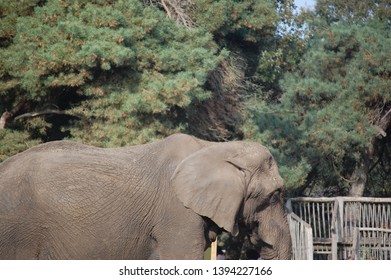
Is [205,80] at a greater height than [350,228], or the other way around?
[205,80]

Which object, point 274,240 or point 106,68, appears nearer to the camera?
point 274,240

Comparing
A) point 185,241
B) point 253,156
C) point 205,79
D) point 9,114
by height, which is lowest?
point 9,114

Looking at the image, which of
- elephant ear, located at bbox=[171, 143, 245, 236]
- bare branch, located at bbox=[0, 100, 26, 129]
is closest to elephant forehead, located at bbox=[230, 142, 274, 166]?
elephant ear, located at bbox=[171, 143, 245, 236]

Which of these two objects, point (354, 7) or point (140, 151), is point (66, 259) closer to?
point (140, 151)

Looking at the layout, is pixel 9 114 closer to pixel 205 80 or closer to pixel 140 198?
pixel 205 80

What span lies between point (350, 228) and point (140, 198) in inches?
298

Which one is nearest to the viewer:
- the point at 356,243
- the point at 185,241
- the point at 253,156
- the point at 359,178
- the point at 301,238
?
the point at 185,241

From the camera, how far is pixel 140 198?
10.7m

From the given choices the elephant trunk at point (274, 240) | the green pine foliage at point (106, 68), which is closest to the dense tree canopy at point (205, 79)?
the green pine foliage at point (106, 68)

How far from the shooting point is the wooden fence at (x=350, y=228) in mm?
17219

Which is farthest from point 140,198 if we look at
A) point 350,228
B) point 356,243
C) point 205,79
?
point 350,228

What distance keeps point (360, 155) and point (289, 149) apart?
1788mm
